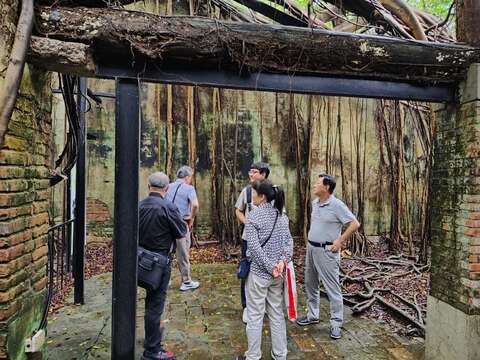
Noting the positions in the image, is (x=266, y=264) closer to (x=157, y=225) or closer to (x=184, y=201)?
(x=157, y=225)

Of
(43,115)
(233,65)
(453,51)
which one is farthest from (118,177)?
(453,51)

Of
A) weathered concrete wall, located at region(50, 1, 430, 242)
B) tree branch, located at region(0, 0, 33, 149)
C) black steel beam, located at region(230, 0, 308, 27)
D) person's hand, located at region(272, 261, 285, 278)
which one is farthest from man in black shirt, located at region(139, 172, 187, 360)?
weathered concrete wall, located at region(50, 1, 430, 242)

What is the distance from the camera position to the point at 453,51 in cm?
279

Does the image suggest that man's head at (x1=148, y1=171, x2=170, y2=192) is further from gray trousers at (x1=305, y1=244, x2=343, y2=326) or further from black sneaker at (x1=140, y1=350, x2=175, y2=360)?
gray trousers at (x1=305, y1=244, x2=343, y2=326)

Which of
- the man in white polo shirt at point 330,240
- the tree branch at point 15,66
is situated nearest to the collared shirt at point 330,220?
the man in white polo shirt at point 330,240

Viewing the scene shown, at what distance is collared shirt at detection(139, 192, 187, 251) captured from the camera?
10.1ft

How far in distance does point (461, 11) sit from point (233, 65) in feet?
7.15

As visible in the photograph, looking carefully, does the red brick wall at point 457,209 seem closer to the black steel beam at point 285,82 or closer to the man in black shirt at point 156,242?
the black steel beam at point 285,82

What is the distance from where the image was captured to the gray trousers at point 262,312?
288 cm

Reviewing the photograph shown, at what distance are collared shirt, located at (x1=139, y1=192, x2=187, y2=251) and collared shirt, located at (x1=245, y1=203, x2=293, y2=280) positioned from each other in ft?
2.34

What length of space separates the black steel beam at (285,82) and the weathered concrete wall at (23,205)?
0.55m

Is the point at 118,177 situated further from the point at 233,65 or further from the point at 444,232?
the point at 444,232

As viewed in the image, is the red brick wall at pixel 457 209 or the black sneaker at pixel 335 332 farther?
the black sneaker at pixel 335 332

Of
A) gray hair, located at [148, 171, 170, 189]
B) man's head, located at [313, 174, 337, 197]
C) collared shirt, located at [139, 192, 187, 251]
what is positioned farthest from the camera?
Result: man's head, located at [313, 174, 337, 197]
